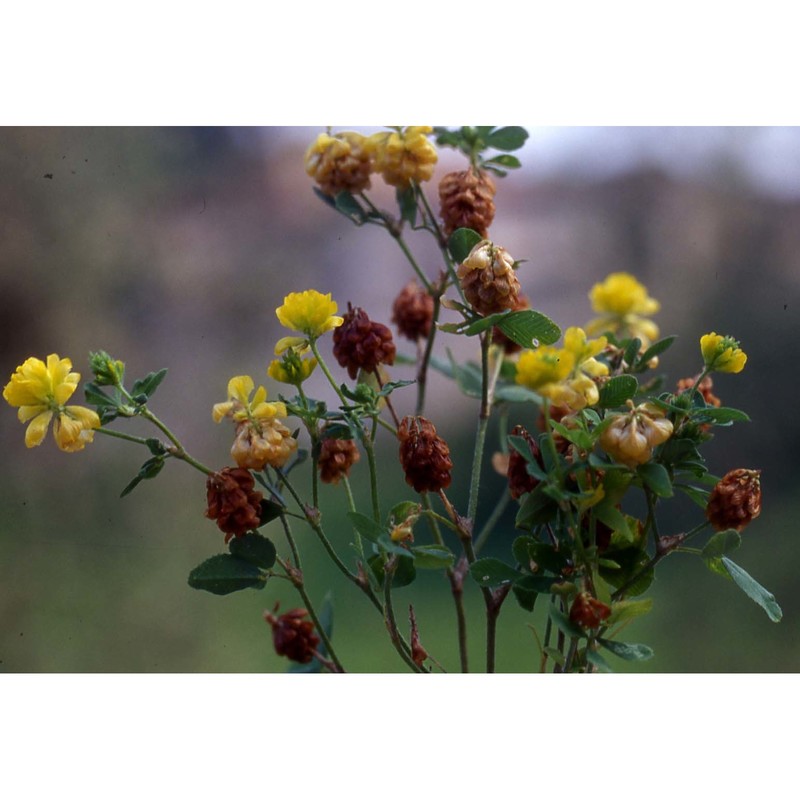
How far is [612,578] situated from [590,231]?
1523mm

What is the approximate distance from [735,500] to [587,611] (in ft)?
0.44

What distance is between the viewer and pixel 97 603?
5.29 ft

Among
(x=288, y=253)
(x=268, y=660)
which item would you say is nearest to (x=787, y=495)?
(x=268, y=660)

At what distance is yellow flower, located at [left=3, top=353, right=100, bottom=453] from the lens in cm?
69

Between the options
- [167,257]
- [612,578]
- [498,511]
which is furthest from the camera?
A: [167,257]

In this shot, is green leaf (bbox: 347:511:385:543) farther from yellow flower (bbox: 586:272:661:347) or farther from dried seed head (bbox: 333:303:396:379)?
yellow flower (bbox: 586:272:661:347)

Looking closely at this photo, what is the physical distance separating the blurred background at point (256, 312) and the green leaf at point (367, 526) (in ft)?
2.05

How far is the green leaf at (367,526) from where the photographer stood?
2.19ft

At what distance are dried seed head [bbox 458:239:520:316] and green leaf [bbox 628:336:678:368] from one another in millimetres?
129

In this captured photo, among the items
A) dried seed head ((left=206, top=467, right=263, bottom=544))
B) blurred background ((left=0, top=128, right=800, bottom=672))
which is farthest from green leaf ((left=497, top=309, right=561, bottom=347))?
blurred background ((left=0, top=128, right=800, bottom=672))

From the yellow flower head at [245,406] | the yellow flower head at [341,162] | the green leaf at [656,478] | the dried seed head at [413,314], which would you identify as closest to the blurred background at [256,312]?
the dried seed head at [413,314]

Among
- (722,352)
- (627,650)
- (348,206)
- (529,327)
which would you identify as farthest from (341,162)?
(627,650)

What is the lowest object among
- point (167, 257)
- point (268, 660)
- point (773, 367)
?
point (268, 660)

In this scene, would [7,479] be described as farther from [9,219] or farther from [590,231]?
[590,231]
